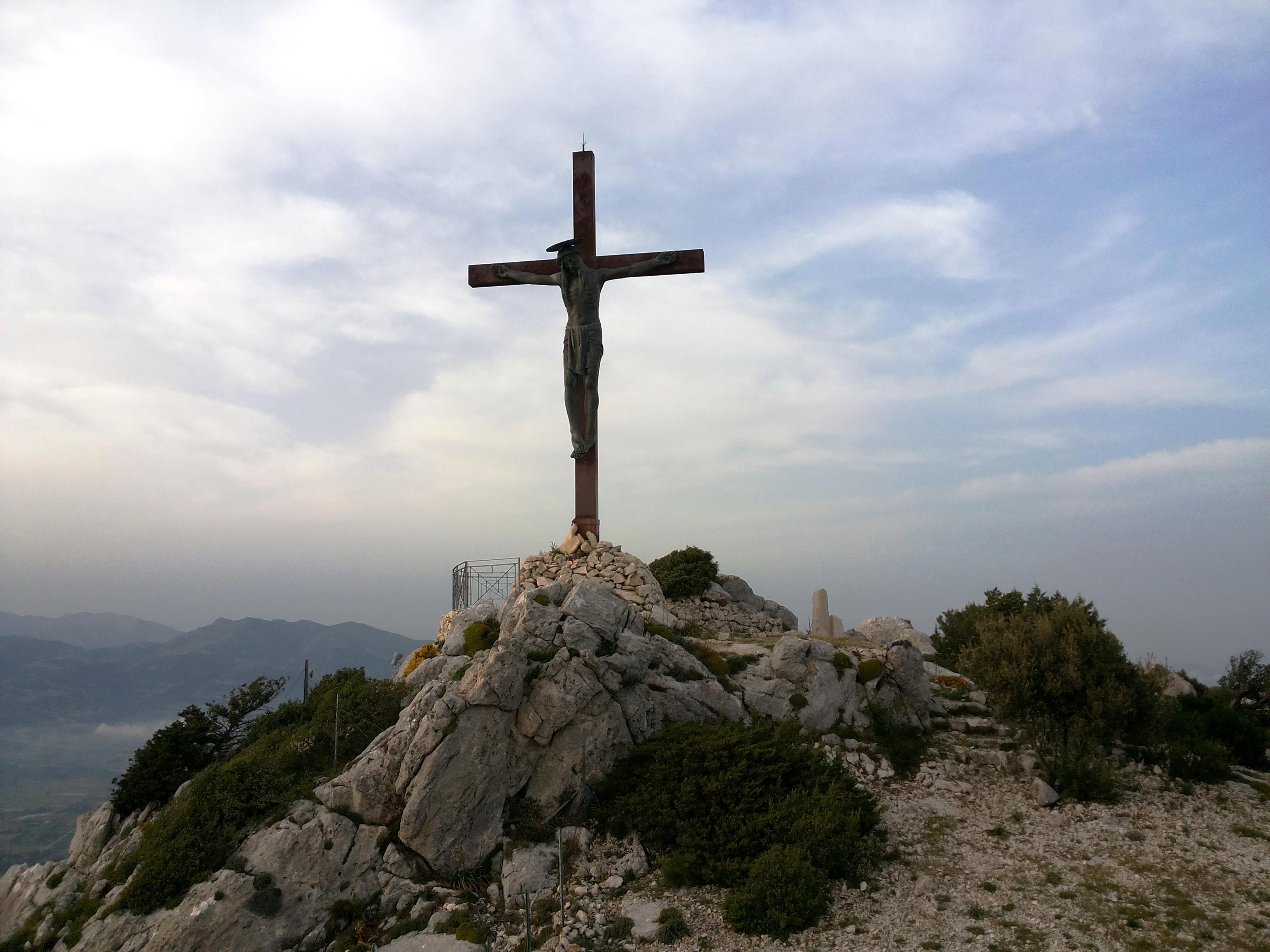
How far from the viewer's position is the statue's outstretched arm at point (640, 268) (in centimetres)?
2220

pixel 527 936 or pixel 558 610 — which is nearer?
pixel 527 936

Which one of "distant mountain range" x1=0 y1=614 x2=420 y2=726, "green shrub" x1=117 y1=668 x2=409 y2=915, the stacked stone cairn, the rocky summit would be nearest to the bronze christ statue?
the stacked stone cairn

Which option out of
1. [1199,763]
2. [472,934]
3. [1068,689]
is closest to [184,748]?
[472,934]

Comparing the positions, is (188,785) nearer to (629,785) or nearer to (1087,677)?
(629,785)

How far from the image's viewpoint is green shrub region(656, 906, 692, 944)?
11.4 m

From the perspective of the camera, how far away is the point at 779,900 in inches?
450

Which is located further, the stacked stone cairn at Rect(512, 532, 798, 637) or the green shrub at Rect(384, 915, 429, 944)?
the stacked stone cairn at Rect(512, 532, 798, 637)

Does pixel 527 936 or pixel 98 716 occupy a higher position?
pixel 527 936

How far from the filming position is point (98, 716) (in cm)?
15388

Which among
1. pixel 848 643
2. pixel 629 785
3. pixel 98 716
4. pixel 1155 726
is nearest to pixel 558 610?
pixel 629 785

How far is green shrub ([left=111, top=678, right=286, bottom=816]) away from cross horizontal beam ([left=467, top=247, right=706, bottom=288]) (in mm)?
13127

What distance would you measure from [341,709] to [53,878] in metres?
6.80

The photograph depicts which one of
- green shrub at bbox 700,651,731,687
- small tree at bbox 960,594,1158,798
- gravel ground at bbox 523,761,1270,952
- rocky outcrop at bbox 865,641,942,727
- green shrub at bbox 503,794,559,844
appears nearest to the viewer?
gravel ground at bbox 523,761,1270,952

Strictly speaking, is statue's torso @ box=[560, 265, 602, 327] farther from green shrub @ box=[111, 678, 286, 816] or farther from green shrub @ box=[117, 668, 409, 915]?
green shrub @ box=[111, 678, 286, 816]
